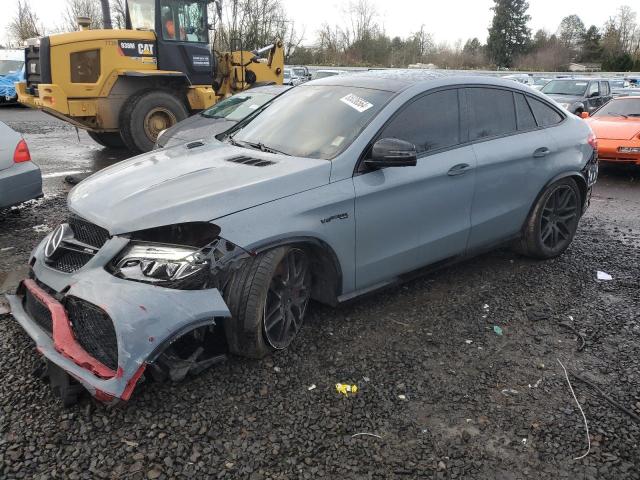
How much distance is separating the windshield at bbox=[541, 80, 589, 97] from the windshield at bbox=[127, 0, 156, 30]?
1165cm

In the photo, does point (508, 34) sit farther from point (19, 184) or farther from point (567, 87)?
point (19, 184)

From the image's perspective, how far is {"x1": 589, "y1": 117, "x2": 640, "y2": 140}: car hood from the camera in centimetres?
913

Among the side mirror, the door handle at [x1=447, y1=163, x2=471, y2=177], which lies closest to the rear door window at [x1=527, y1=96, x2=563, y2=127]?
the door handle at [x1=447, y1=163, x2=471, y2=177]

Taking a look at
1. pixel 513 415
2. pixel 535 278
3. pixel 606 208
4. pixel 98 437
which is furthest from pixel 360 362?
pixel 606 208

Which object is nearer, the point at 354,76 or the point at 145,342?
the point at 145,342

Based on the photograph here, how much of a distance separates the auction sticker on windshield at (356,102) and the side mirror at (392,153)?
0.45 meters

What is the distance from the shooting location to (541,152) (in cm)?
458

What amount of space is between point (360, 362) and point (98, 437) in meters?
1.51

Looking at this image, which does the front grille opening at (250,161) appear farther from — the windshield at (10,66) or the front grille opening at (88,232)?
the windshield at (10,66)

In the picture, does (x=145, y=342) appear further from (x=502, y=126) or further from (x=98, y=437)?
(x=502, y=126)

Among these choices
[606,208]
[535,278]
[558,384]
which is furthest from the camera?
[606,208]

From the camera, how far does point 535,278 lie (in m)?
4.64

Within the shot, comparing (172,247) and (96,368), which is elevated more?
(172,247)

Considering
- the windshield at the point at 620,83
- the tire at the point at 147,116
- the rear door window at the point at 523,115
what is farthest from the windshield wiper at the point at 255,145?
the windshield at the point at 620,83
